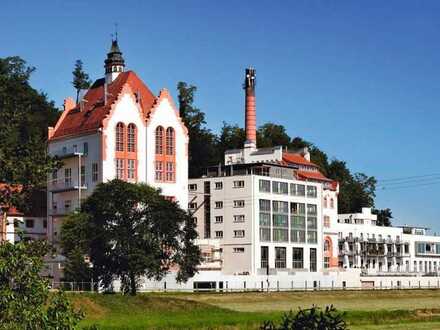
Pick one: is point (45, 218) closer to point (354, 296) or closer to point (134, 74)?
point (134, 74)

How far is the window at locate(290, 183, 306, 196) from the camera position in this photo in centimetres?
14562

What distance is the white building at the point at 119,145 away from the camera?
417 feet

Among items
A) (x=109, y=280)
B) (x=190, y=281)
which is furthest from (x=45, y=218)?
(x=109, y=280)

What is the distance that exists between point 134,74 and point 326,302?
51.6 metres

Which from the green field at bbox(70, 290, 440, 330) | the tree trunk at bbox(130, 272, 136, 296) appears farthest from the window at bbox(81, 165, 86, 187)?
the tree trunk at bbox(130, 272, 136, 296)

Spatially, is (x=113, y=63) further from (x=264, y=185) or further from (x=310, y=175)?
(x=310, y=175)

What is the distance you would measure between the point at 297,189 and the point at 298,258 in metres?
11.2

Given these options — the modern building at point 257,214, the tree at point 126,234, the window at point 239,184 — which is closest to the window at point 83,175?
the modern building at point 257,214

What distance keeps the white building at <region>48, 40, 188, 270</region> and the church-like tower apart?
282cm

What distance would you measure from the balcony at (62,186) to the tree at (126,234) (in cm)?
2180

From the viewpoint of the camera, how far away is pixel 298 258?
474 ft

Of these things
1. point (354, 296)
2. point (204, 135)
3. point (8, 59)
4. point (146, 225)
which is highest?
point (8, 59)

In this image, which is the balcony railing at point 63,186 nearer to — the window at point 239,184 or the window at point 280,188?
the window at point 239,184

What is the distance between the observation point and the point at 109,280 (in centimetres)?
10381
